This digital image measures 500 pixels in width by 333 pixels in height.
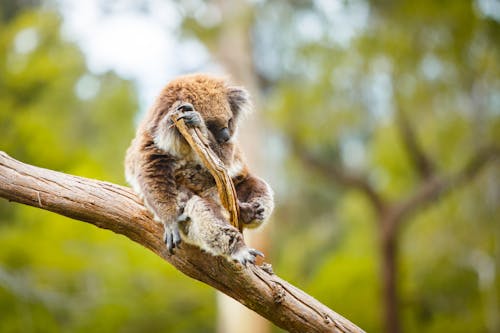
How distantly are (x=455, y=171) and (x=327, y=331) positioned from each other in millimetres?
9080

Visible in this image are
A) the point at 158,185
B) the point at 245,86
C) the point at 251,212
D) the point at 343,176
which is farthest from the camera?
the point at 343,176

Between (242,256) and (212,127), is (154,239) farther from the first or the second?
(212,127)

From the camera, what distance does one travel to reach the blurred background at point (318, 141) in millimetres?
10438

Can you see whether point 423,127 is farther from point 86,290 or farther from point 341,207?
point 86,290

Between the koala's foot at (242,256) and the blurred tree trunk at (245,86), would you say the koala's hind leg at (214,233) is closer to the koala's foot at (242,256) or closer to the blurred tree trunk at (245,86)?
the koala's foot at (242,256)

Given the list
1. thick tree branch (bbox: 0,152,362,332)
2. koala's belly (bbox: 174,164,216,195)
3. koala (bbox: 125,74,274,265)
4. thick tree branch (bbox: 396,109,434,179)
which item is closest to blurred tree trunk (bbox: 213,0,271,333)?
thick tree branch (bbox: 396,109,434,179)

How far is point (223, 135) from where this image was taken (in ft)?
12.1

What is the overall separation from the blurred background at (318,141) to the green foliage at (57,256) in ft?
0.11

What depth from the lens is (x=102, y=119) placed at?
15.8m

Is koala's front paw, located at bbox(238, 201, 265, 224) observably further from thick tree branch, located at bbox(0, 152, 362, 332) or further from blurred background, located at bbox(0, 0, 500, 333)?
blurred background, located at bbox(0, 0, 500, 333)

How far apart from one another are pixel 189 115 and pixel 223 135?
0.36 m

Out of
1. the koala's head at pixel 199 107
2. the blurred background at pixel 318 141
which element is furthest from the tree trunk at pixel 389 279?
the koala's head at pixel 199 107

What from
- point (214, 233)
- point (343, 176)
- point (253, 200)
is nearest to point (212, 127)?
point (253, 200)

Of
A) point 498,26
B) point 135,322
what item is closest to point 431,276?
point 498,26
